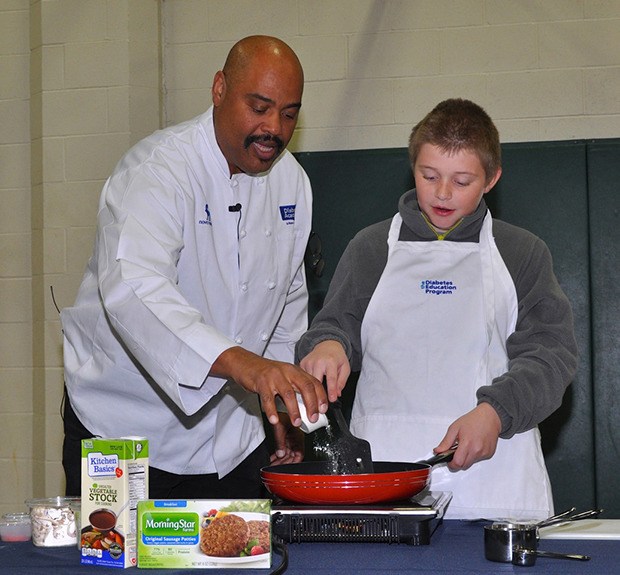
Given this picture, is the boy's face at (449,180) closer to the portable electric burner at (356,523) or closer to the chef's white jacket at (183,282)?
the chef's white jacket at (183,282)

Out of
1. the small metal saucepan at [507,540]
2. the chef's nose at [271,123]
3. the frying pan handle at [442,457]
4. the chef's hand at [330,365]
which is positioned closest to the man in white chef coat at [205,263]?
the chef's nose at [271,123]

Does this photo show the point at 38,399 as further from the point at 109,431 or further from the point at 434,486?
the point at 434,486

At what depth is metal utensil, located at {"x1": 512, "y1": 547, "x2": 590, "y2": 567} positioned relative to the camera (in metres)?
1.36

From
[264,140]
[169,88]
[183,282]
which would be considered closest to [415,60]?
[169,88]

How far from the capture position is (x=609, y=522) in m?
1.71

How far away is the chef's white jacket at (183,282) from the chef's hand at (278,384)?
264mm

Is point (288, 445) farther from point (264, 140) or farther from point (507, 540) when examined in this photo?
point (507, 540)

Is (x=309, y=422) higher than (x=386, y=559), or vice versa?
(x=309, y=422)

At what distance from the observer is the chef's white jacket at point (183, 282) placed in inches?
79.7

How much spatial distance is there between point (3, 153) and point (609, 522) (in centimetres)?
282

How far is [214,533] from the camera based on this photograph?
1.37 metres

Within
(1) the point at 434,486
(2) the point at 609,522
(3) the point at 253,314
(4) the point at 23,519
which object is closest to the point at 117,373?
(3) the point at 253,314

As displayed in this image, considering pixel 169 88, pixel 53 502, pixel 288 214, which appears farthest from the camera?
pixel 169 88

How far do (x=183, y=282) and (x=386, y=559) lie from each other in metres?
1.09
